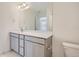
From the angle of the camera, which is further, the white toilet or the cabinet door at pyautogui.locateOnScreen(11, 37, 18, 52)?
the cabinet door at pyautogui.locateOnScreen(11, 37, 18, 52)

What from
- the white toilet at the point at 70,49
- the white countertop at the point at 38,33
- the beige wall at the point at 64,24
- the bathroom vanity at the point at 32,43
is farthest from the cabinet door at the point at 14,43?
the white toilet at the point at 70,49

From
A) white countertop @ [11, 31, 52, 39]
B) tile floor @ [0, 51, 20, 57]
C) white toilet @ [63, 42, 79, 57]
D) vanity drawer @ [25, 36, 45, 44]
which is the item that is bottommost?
tile floor @ [0, 51, 20, 57]

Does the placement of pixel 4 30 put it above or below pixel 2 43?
above

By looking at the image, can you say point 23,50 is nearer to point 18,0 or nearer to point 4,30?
point 4,30

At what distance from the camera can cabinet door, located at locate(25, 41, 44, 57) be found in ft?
4.37

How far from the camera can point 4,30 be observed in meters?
1.34

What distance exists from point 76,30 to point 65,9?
0.30m

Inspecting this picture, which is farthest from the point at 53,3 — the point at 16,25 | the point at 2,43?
the point at 2,43

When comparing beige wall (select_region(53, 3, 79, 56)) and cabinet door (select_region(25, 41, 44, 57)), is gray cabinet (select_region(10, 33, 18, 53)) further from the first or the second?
beige wall (select_region(53, 3, 79, 56))

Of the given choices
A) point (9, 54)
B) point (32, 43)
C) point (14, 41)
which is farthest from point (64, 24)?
point (9, 54)

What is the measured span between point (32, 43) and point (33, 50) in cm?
10

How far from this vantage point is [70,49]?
128 cm

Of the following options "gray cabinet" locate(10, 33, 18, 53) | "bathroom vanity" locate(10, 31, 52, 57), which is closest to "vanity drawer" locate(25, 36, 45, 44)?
"bathroom vanity" locate(10, 31, 52, 57)

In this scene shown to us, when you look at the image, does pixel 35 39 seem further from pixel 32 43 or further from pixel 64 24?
pixel 64 24
